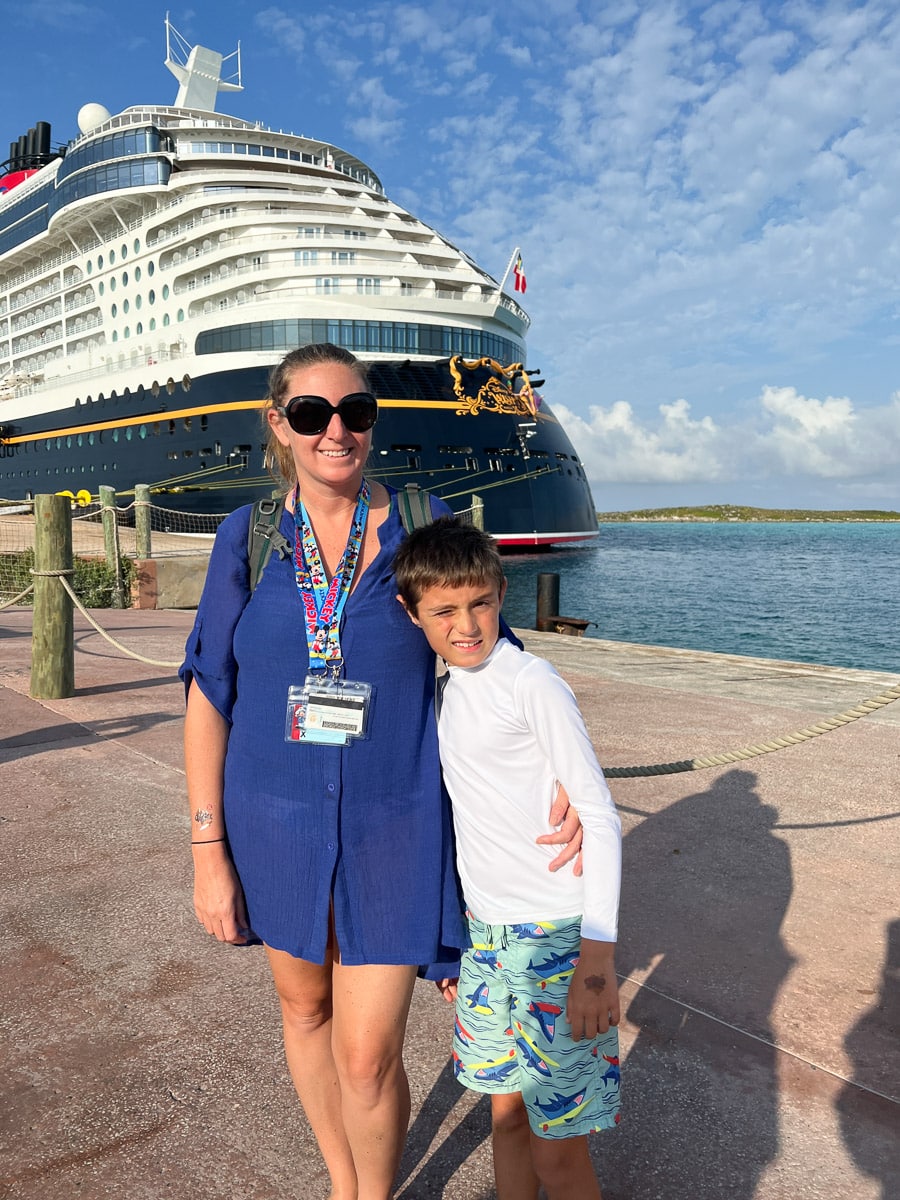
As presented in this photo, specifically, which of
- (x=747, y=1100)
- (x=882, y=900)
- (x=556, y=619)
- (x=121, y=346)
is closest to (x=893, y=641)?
(x=556, y=619)

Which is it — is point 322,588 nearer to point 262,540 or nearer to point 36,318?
point 262,540

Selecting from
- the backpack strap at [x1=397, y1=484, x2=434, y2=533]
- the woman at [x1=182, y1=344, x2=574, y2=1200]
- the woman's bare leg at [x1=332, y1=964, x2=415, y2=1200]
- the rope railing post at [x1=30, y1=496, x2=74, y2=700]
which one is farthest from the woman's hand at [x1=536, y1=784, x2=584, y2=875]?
the rope railing post at [x1=30, y1=496, x2=74, y2=700]

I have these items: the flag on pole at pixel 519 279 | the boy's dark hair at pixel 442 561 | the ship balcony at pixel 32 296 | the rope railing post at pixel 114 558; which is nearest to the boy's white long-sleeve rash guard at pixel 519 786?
the boy's dark hair at pixel 442 561

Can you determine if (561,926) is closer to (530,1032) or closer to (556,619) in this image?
(530,1032)

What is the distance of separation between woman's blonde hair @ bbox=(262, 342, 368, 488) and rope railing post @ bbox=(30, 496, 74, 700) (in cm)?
463

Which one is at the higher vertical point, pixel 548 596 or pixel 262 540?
pixel 262 540

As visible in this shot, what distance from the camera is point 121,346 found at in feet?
105

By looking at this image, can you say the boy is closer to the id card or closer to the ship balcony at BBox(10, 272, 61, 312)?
the id card

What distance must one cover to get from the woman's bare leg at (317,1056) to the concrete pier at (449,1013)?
0.12 meters

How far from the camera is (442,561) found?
1600 mm

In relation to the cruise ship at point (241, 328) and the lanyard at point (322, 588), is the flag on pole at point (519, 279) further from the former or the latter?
the lanyard at point (322, 588)

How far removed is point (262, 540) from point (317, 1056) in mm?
1053

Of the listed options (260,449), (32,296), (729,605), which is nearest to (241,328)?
(260,449)

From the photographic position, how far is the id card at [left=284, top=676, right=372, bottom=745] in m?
1.63
